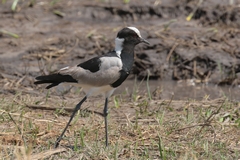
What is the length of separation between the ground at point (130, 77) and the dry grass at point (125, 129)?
0.04ft

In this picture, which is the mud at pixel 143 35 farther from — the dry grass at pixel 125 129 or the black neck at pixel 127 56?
the black neck at pixel 127 56

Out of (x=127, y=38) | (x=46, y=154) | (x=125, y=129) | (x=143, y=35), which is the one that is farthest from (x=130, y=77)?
(x=46, y=154)

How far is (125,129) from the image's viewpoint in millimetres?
6770

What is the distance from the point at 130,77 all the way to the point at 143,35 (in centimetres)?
103

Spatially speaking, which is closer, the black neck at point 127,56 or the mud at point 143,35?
the black neck at point 127,56

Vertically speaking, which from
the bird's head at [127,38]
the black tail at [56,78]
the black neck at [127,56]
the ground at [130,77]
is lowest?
the ground at [130,77]

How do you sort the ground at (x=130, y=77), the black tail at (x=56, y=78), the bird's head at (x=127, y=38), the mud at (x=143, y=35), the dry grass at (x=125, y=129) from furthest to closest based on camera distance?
the mud at (x=143, y=35) < the bird's head at (x=127, y=38) < the black tail at (x=56, y=78) < the ground at (x=130, y=77) < the dry grass at (x=125, y=129)

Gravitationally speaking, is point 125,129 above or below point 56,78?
below

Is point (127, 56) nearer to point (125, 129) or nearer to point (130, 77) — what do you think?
point (125, 129)

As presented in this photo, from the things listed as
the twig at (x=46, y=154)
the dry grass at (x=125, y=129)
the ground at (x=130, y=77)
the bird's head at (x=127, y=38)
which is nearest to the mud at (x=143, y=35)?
the ground at (x=130, y=77)

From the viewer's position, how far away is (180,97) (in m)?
9.15

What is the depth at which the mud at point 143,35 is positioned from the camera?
33.1 feet

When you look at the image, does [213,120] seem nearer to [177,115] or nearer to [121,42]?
[177,115]

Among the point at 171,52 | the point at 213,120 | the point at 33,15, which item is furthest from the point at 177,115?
the point at 33,15
